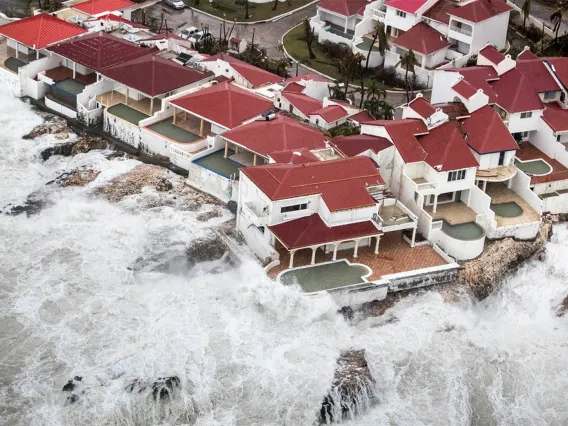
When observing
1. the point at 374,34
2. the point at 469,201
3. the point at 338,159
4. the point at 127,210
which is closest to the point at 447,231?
the point at 469,201

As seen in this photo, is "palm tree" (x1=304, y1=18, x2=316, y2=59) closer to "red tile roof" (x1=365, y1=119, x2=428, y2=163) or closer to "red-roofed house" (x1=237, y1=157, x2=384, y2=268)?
"red tile roof" (x1=365, y1=119, x2=428, y2=163)

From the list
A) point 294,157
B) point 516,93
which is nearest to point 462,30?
point 516,93

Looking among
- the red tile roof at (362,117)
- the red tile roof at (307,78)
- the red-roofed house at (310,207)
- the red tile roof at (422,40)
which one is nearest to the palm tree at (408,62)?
the red tile roof at (422,40)

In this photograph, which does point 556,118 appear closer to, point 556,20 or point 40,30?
A: point 556,20

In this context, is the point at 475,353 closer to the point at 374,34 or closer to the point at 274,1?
the point at 374,34

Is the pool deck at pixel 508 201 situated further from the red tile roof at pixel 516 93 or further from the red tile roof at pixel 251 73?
the red tile roof at pixel 251 73

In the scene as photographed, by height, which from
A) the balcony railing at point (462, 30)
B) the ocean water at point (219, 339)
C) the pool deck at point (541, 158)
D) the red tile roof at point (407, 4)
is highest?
the red tile roof at point (407, 4)
